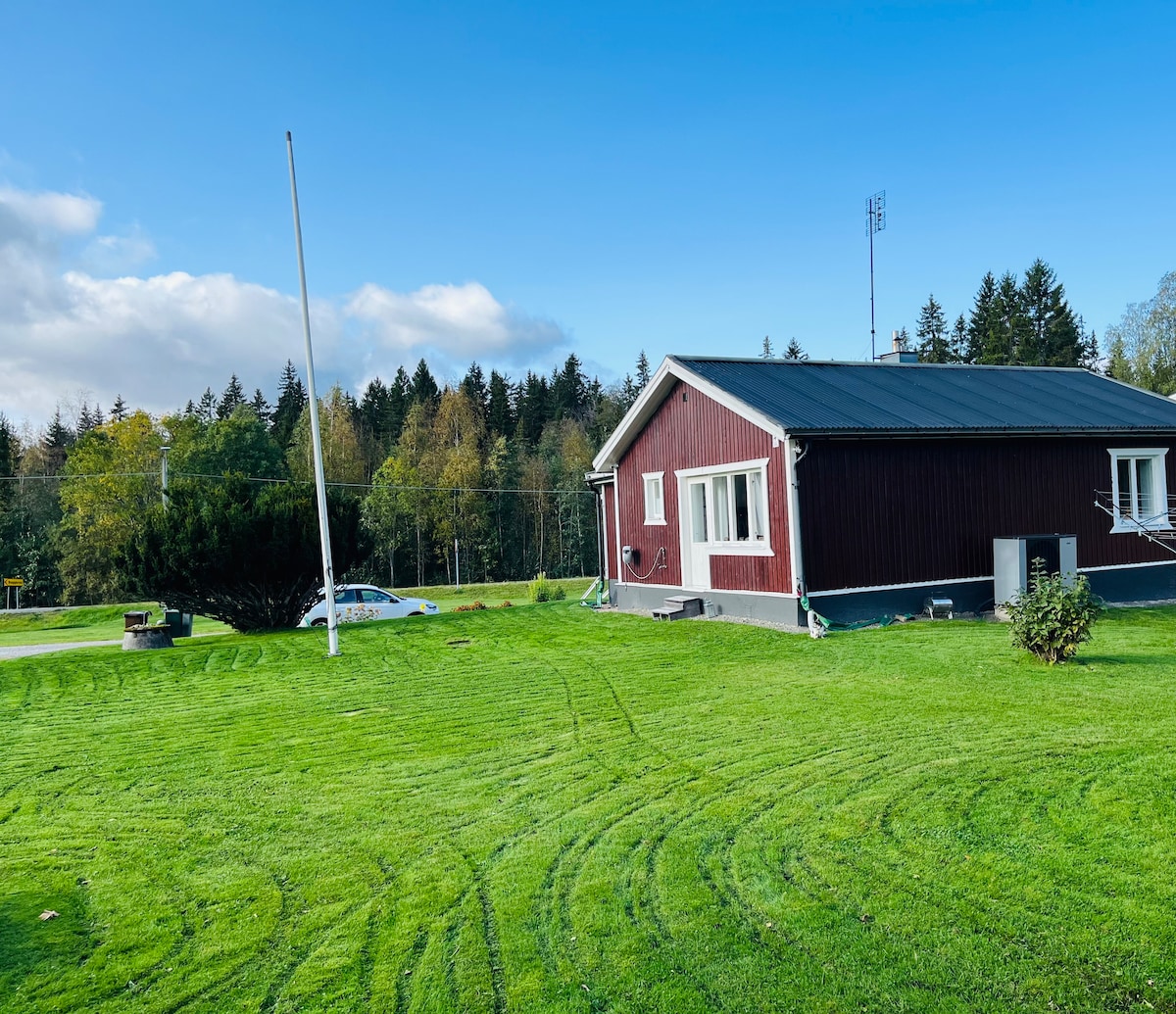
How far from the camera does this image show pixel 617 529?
20.3 meters

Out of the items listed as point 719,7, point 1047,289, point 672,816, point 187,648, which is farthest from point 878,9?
point 1047,289

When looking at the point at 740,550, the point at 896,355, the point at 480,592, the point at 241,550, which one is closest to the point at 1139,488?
the point at 896,355

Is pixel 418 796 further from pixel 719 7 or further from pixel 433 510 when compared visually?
pixel 433 510

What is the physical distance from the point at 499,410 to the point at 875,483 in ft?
159

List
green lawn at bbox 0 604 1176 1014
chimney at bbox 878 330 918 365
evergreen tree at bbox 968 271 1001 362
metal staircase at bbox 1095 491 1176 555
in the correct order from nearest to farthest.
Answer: green lawn at bbox 0 604 1176 1014 → metal staircase at bbox 1095 491 1176 555 → chimney at bbox 878 330 918 365 → evergreen tree at bbox 968 271 1001 362

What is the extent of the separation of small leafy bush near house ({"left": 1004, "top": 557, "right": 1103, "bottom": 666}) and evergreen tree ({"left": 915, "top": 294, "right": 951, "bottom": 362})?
58.6m

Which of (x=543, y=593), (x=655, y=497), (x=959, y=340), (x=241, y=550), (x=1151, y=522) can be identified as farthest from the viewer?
(x=959, y=340)

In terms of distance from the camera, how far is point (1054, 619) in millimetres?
9750

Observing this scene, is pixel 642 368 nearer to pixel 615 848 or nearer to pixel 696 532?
pixel 696 532

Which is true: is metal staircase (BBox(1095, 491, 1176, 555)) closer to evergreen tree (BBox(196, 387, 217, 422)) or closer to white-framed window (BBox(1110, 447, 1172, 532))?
white-framed window (BBox(1110, 447, 1172, 532))

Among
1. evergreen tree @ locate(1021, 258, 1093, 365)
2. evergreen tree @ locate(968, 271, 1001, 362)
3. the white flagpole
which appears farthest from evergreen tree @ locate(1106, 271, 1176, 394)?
the white flagpole

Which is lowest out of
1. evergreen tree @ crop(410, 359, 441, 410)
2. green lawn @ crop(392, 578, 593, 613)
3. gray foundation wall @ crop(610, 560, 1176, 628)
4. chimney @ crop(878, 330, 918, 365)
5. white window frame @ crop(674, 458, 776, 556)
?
green lawn @ crop(392, 578, 593, 613)

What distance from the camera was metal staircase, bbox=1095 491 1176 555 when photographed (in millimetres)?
16609

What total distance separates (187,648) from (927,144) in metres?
18.9
